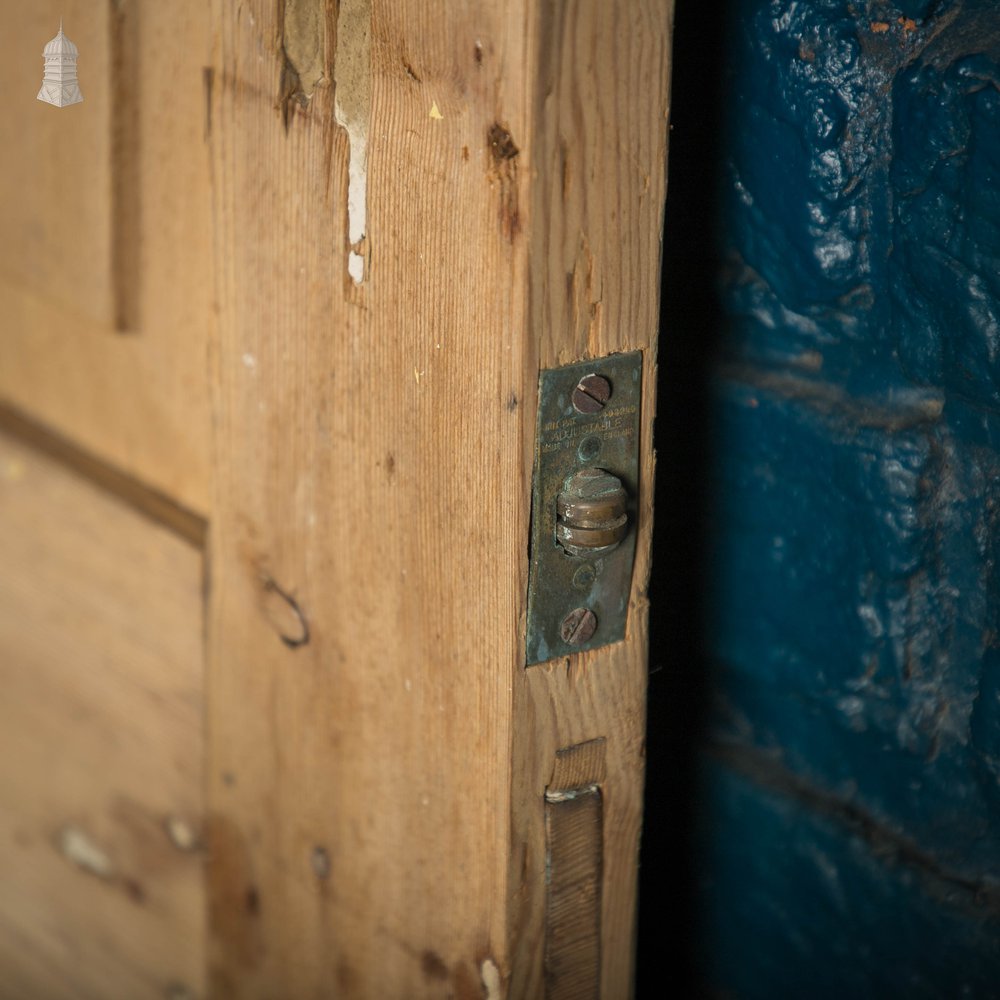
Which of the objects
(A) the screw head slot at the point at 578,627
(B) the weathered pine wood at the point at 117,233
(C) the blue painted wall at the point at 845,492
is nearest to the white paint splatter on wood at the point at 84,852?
(B) the weathered pine wood at the point at 117,233

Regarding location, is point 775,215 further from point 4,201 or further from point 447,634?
point 4,201

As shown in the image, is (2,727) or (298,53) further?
(2,727)

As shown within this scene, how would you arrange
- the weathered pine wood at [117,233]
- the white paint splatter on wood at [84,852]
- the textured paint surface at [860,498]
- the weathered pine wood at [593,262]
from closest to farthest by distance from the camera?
the weathered pine wood at [593,262] < the textured paint surface at [860,498] < the weathered pine wood at [117,233] < the white paint splatter on wood at [84,852]

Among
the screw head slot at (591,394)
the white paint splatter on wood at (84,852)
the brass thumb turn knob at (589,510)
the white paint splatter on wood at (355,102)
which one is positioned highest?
the white paint splatter on wood at (355,102)

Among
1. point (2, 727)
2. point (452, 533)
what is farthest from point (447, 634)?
point (2, 727)

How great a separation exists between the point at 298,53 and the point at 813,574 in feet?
1.32

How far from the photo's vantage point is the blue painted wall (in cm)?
72

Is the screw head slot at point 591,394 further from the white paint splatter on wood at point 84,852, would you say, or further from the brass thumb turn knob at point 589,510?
the white paint splatter on wood at point 84,852

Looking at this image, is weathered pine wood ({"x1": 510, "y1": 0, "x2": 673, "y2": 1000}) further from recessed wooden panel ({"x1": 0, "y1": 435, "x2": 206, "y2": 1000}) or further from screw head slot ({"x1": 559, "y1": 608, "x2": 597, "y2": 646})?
recessed wooden panel ({"x1": 0, "y1": 435, "x2": 206, "y2": 1000})

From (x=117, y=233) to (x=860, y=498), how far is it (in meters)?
0.48

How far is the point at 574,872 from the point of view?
0.76 m

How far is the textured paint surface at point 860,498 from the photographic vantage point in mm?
718

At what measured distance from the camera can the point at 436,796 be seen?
77 centimetres

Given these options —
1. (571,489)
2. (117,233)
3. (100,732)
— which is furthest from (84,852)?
(571,489)
